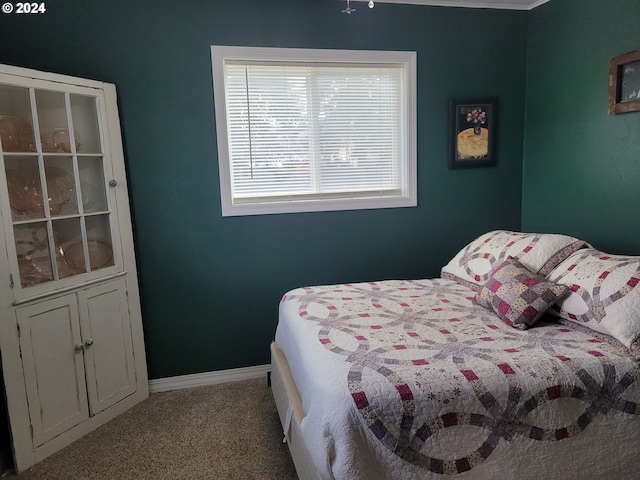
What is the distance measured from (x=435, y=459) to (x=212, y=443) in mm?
1334

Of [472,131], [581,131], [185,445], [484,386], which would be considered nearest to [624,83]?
[581,131]

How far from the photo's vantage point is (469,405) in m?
1.59

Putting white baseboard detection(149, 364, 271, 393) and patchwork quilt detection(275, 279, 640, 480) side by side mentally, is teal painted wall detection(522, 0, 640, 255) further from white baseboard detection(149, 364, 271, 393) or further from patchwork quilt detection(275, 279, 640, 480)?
white baseboard detection(149, 364, 271, 393)

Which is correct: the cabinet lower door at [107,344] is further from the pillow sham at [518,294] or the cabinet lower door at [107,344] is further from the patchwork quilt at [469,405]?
the pillow sham at [518,294]

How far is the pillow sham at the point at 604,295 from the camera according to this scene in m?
1.84

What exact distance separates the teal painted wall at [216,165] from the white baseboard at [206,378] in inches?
1.8

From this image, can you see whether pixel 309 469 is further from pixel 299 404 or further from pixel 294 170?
pixel 294 170

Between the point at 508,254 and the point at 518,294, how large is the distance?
45cm

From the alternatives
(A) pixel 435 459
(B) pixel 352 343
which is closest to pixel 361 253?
(B) pixel 352 343

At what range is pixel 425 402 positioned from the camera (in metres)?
1.56

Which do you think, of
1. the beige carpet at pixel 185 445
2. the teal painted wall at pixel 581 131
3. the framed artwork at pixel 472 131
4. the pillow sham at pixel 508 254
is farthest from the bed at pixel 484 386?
the framed artwork at pixel 472 131

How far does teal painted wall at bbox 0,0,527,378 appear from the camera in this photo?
2.76m

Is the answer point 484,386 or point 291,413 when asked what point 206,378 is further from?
point 484,386

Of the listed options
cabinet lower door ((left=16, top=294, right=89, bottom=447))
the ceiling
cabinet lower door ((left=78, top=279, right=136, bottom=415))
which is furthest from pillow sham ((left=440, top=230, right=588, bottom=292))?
cabinet lower door ((left=16, top=294, right=89, bottom=447))
